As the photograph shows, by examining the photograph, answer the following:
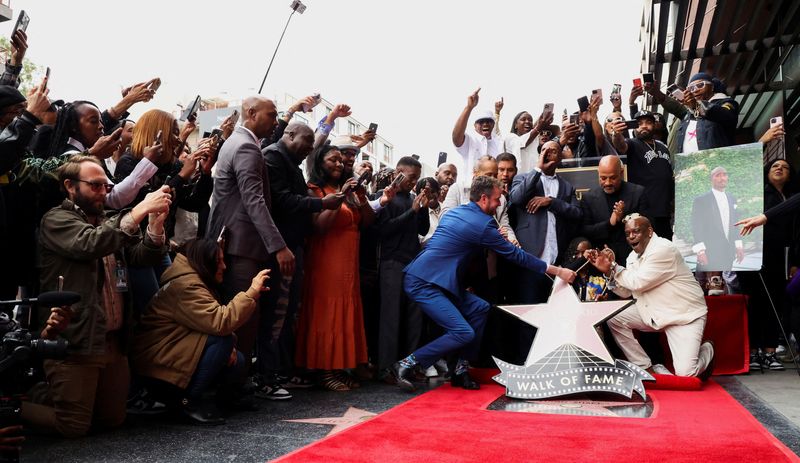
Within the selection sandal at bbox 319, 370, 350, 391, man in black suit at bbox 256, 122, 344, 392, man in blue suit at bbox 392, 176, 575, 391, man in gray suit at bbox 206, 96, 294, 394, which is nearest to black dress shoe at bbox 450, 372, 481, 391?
man in blue suit at bbox 392, 176, 575, 391

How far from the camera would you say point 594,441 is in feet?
11.6

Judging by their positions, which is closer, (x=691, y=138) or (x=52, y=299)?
(x=52, y=299)

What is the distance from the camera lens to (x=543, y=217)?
250 inches

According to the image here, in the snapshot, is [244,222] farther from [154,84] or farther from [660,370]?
[660,370]

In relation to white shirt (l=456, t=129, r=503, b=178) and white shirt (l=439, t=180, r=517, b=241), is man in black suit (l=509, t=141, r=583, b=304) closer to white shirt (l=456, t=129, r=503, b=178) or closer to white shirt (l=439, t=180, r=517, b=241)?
white shirt (l=439, t=180, r=517, b=241)

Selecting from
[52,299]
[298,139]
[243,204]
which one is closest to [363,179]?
[298,139]

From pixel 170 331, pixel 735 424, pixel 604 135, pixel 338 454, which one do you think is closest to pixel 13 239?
pixel 170 331

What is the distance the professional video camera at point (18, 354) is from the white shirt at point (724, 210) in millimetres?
5666

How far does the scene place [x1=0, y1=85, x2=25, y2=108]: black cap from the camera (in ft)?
12.0

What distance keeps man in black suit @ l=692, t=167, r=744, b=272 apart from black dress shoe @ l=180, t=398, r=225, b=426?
4.56 meters

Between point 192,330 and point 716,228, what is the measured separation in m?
4.85

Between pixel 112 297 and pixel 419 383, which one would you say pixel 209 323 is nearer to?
pixel 112 297

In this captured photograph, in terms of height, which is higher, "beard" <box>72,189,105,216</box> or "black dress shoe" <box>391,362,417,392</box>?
"beard" <box>72,189,105,216</box>

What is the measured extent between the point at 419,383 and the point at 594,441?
259cm
